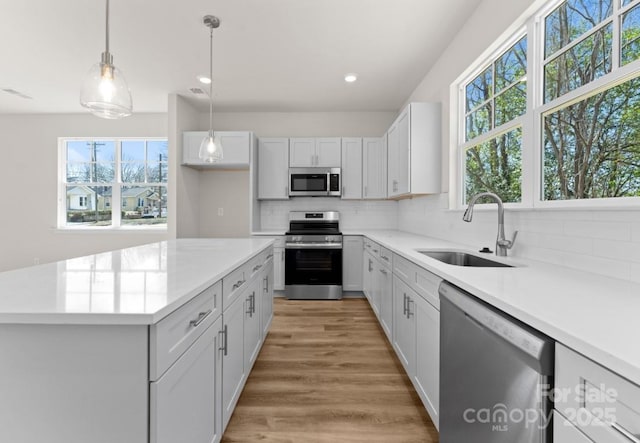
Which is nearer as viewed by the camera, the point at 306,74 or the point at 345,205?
the point at 306,74

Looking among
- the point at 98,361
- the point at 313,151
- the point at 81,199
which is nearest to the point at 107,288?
the point at 98,361

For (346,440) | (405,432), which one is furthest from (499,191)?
(346,440)

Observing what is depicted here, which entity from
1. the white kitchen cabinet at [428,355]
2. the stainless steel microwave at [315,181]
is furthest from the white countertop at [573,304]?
the stainless steel microwave at [315,181]

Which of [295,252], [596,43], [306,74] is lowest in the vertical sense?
[295,252]

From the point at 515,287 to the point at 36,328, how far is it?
1.47 metres

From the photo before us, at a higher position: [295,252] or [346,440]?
[295,252]

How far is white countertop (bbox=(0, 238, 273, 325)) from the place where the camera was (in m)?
0.83

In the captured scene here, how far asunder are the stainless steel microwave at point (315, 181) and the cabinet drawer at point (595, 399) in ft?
12.8

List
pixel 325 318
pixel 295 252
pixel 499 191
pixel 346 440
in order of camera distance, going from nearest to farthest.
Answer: pixel 346 440 < pixel 499 191 < pixel 325 318 < pixel 295 252

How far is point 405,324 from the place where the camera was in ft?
6.94

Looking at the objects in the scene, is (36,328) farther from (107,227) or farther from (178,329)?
(107,227)

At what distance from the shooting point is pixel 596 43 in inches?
57.4

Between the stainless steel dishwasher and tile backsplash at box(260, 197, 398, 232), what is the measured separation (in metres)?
3.49

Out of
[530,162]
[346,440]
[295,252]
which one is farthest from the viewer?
[295,252]
